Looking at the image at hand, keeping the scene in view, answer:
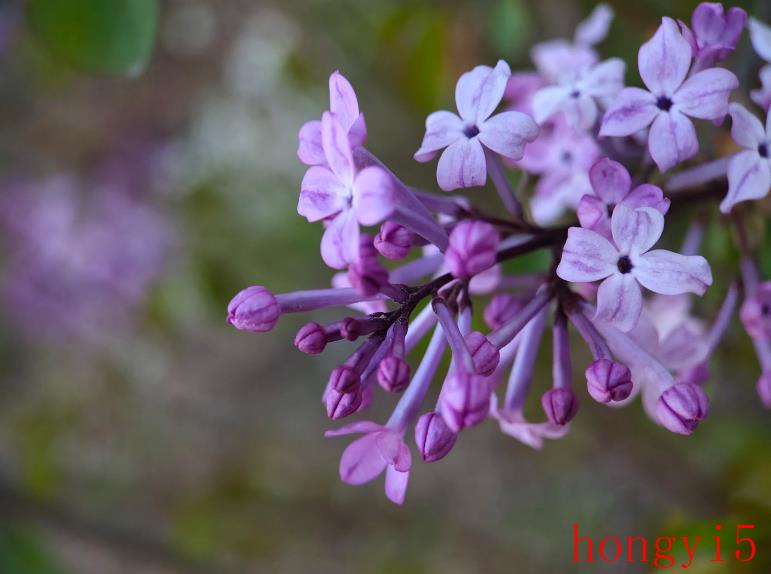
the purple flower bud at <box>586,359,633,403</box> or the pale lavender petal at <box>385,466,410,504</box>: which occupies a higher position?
the purple flower bud at <box>586,359,633,403</box>

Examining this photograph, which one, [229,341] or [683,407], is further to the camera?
[229,341]

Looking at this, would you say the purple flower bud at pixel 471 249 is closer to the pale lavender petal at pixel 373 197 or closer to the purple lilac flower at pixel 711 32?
the pale lavender petal at pixel 373 197

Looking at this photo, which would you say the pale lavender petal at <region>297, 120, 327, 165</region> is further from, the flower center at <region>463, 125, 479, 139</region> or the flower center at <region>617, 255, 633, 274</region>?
the flower center at <region>617, 255, 633, 274</region>

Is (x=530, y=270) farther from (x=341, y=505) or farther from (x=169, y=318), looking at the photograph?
(x=341, y=505)

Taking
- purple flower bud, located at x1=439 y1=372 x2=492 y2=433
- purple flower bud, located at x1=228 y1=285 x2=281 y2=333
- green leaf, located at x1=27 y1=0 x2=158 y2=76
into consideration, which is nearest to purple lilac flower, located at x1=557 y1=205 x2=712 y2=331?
purple flower bud, located at x1=439 y1=372 x2=492 y2=433

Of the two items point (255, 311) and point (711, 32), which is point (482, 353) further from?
point (711, 32)

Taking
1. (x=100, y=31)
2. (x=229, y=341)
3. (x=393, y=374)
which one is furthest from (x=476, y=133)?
(x=229, y=341)

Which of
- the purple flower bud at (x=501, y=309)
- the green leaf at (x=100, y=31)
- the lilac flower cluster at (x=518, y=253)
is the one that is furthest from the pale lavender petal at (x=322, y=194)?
the green leaf at (x=100, y=31)
